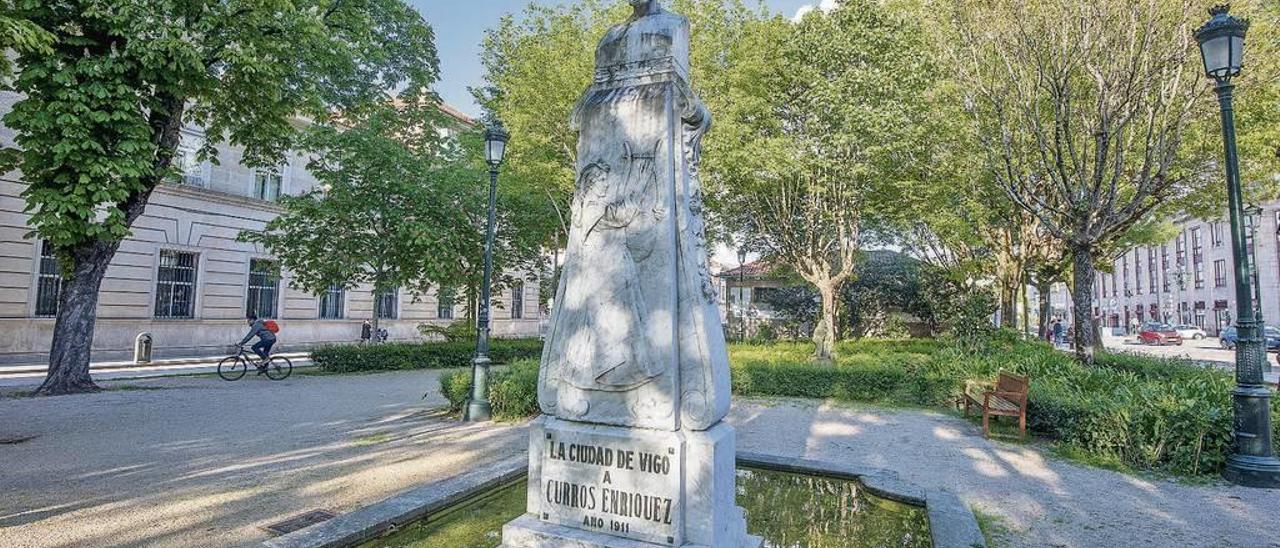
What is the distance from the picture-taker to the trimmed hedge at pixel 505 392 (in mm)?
10078

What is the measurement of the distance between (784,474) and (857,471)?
74 cm

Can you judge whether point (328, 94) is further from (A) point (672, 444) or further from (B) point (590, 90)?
(A) point (672, 444)

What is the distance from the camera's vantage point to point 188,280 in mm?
23984

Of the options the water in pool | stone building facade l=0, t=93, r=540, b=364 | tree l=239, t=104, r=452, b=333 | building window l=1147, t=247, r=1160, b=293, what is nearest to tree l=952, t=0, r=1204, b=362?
the water in pool

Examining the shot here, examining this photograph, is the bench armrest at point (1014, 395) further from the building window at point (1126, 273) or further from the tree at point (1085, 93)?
the building window at point (1126, 273)

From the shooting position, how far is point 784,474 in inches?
259

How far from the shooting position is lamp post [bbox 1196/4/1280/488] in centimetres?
646

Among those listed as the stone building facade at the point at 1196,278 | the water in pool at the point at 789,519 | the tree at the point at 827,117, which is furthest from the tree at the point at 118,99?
the stone building facade at the point at 1196,278

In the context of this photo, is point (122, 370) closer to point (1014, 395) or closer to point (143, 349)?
point (143, 349)

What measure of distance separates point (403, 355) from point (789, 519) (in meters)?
16.7

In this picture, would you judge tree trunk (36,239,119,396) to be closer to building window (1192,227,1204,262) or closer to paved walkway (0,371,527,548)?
paved walkway (0,371,527,548)

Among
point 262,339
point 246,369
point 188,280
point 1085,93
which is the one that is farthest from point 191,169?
point 1085,93

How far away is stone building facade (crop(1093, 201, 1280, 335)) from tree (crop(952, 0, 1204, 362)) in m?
31.4

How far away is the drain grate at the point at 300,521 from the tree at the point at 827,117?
12.1m
